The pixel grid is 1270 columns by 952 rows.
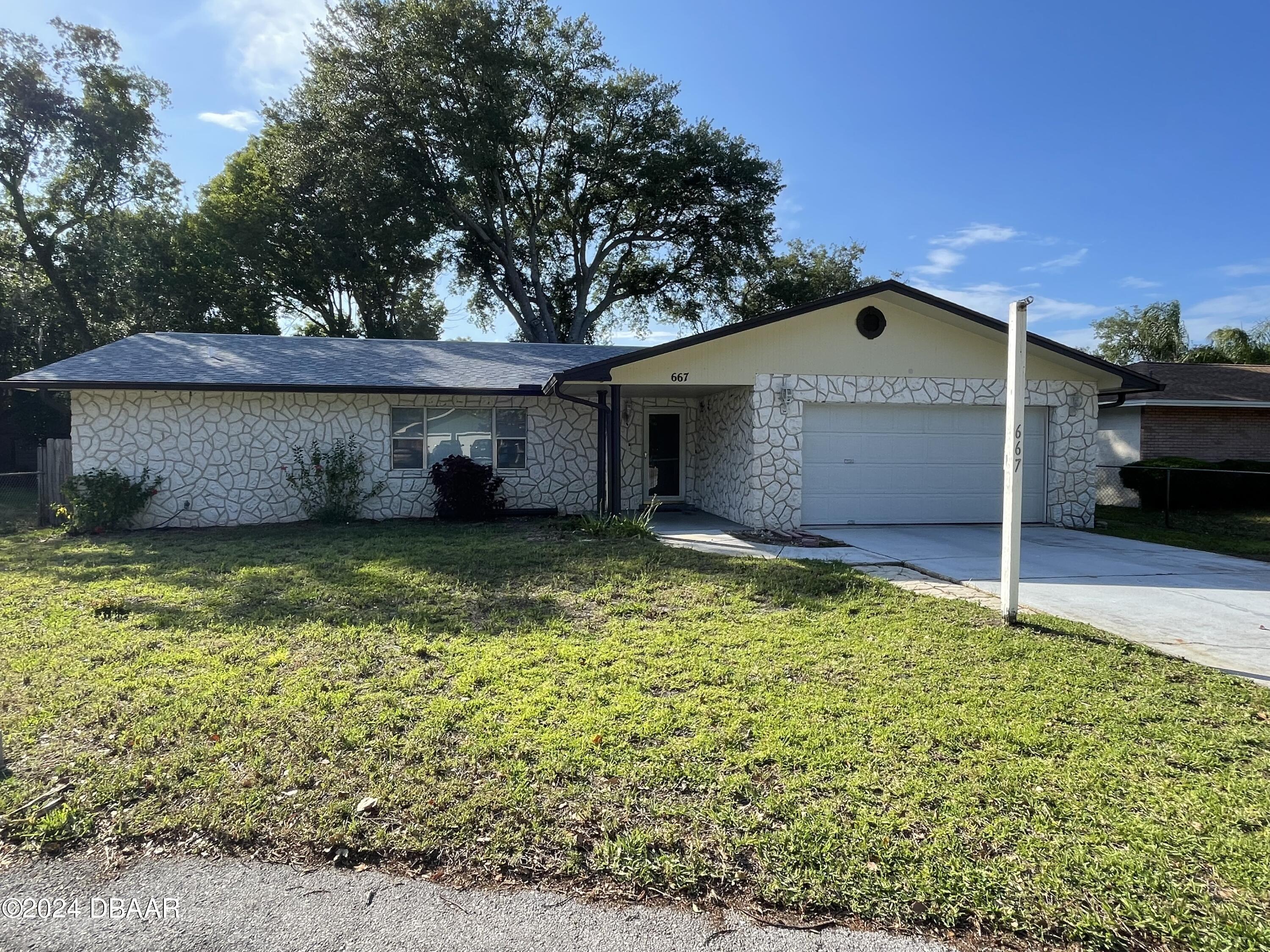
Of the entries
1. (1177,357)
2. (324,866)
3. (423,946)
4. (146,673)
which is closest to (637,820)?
(423,946)

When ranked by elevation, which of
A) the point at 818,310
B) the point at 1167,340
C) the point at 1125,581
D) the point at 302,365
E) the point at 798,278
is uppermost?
the point at 798,278

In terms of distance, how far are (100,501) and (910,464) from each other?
13224mm

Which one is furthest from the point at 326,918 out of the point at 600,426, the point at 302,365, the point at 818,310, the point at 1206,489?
the point at 1206,489

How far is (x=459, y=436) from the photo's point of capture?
42.5ft

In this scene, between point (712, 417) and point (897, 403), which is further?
point (712, 417)

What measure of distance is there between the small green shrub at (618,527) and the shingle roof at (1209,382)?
527 inches

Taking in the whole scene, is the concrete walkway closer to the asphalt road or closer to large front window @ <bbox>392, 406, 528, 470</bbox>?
Answer: large front window @ <bbox>392, 406, 528, 470</bbox>

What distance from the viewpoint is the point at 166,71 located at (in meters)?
23.3

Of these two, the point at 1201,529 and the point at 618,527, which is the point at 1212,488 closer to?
the point at 1201,529

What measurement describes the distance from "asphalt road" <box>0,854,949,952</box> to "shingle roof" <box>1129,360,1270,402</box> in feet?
60.3

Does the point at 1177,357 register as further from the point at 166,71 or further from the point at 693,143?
the point at 166,71

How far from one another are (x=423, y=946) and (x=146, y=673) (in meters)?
3.39

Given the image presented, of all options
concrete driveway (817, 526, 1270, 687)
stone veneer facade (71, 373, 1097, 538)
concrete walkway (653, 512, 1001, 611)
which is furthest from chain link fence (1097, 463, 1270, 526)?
concrete walkway (653, 512, 1001, 611)

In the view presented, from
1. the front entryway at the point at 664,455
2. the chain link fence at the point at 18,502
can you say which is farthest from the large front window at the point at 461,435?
the chain link fence at the point at 18,502
